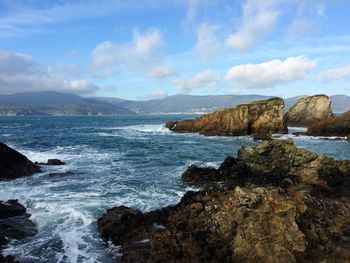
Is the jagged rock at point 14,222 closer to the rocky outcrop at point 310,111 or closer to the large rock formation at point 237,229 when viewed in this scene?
the large rock formation at point 237,229

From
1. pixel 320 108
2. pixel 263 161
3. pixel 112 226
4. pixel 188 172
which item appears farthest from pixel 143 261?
pixel 320 108

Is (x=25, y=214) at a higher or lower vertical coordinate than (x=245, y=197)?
lower

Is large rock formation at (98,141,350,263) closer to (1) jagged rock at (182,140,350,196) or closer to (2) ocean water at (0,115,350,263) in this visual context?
(2) ocean water at (0,115,350,263)

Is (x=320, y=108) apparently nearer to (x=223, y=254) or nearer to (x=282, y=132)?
(x=282, y=132)

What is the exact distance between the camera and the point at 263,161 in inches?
1148

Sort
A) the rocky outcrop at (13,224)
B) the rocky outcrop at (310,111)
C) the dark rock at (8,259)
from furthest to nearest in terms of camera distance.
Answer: the rocky outcrop at (310,111), the rocky outcrop at (13,224), the dark rock at (8,259)

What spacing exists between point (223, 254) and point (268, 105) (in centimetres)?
6454

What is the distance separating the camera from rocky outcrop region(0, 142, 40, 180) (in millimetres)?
29656

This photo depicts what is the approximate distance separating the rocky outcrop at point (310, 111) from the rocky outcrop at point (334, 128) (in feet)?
58.7

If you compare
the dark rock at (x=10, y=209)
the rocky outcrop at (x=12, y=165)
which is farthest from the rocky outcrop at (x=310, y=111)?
the dark rock at (x=10, y=209)

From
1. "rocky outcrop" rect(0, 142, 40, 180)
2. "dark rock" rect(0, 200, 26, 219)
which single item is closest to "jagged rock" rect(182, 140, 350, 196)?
"dark rock" rect(0, 200, 26, 219)

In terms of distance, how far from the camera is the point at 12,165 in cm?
3059

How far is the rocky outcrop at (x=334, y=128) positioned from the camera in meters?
70.1

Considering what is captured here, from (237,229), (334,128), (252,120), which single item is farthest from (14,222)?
(334,128)
